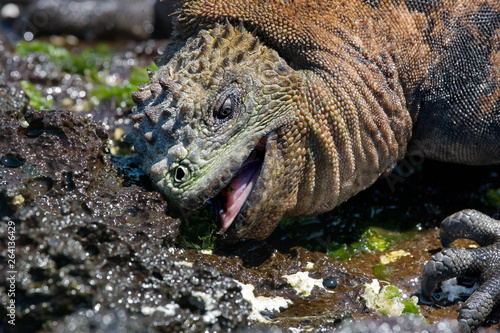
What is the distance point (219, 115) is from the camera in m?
4.19

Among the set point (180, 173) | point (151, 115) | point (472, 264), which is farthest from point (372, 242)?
point (151, 115)

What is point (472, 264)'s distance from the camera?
4422 millimetres

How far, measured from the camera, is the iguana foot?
4149 millimetres

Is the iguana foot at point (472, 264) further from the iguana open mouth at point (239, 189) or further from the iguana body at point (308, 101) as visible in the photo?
the iguana open mouth at point (239, 189)

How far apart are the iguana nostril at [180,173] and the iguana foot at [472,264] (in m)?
1.95

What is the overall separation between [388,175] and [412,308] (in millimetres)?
1496

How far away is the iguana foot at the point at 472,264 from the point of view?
415 centimetres

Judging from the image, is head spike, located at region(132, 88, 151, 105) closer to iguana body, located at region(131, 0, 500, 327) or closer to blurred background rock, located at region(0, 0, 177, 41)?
iguana body, located at region(131, 0, 500, 327)

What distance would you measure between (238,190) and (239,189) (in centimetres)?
1

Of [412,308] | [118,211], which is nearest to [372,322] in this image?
[412,308]

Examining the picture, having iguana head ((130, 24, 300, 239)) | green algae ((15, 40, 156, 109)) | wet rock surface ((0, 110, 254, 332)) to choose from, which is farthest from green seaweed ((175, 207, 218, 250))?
green algae ((15, 40, 156, 109))

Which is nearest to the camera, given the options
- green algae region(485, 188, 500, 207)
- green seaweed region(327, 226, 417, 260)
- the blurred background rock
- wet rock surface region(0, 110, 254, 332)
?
wet rock surface region(0, 110, 254, 332)

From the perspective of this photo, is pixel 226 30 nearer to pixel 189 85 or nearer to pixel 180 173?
pixel 189 85

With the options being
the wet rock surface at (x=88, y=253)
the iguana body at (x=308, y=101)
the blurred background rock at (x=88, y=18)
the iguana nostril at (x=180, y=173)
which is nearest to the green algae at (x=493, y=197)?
the iguana body at (x=308, y=101)
